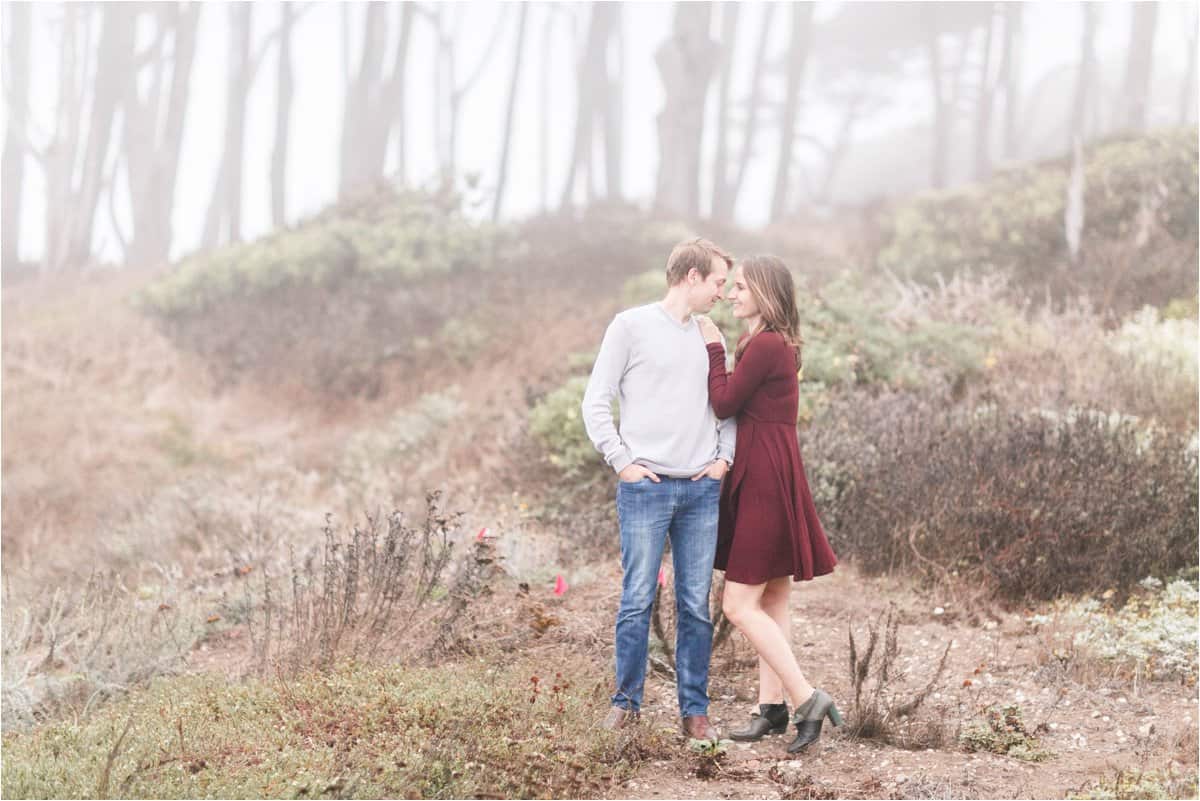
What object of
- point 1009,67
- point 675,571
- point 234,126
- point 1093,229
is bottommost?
point 675,571

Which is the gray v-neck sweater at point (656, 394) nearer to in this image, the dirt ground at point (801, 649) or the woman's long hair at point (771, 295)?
the woman's long hair at point (771, 295)

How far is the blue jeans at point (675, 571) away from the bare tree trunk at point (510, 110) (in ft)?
57.6

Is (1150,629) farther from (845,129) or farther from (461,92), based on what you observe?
(845,129)

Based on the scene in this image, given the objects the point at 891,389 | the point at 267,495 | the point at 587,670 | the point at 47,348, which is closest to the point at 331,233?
the point at 47,348

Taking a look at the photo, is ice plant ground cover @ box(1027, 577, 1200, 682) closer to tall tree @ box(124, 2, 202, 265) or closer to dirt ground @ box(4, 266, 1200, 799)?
dirt ground @ box(4, 266, 1200, 799)

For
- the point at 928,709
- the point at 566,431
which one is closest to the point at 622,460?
the point at 928,709

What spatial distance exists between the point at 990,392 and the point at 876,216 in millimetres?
12528

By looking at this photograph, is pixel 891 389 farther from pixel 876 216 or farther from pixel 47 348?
pixel 876 216

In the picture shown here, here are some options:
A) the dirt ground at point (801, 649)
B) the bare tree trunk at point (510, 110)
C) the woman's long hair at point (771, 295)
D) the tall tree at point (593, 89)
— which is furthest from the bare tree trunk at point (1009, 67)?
the woman's long hair at point (771, 295)

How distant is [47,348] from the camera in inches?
500

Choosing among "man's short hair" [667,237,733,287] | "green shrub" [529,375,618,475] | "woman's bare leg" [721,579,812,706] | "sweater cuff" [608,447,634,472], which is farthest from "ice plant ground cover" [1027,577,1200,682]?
"green shrub" [529,375,618,475]

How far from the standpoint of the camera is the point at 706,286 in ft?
13.7

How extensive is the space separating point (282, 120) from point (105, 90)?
3.32m

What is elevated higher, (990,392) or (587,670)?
(990,392)
